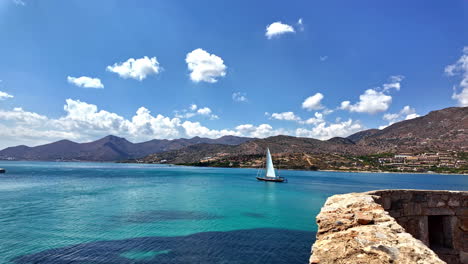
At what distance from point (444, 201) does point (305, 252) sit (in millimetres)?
12091

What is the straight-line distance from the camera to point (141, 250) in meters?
17.9

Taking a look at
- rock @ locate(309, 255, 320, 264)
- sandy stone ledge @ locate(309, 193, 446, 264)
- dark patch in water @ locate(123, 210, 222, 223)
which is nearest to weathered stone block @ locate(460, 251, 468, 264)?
sandy stone ledge @ locate(309, 193, 446, 264)

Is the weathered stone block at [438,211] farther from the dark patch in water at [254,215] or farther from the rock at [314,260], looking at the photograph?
the dark patch in water at [254,215]

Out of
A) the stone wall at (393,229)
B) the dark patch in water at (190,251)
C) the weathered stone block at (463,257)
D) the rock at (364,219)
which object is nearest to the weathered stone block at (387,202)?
the stone wall at (393,229)

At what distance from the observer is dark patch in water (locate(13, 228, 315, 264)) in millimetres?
16203

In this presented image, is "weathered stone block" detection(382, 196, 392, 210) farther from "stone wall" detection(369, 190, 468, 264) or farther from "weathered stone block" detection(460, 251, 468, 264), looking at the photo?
"weathered stone block" detection(460, 251, 468, 264)

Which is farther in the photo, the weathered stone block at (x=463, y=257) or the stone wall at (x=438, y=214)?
the stone wall at (x=438, y=214)

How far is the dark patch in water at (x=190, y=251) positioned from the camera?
638 inches

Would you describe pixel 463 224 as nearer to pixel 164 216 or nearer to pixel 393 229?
pixel 393 229

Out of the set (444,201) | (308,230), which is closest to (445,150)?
(308,230)

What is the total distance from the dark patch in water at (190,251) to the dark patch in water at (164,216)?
743cm

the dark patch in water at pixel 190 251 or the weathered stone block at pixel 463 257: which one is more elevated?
the weathered stone block at pixel 463 257

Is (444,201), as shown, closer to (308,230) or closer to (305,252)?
(305,252)

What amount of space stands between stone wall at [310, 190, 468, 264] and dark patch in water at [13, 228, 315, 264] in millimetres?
9993
